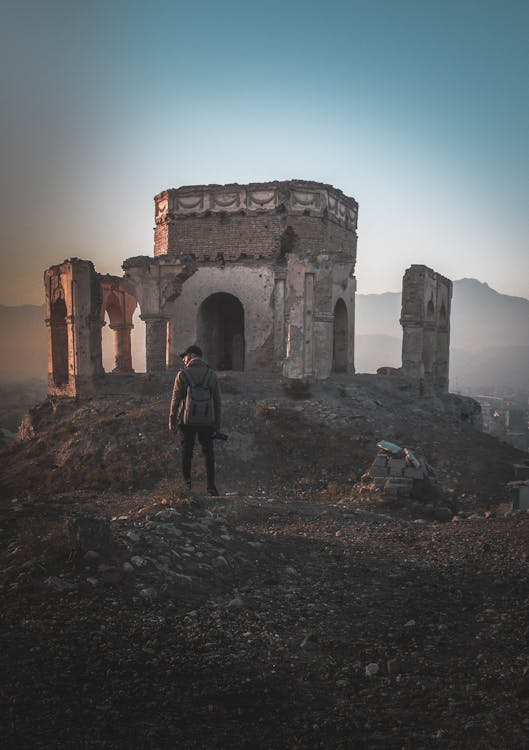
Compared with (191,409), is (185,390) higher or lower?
higher

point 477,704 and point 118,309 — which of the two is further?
point 118,309

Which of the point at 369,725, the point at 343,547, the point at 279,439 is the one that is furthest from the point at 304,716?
the point at 279,439

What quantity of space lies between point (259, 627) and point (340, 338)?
1758cm

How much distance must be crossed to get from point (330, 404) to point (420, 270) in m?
7.06

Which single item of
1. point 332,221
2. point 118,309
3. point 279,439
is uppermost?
point 332,221

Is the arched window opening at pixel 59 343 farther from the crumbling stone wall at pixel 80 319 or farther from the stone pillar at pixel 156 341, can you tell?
the stone pillar at pixel 156 341

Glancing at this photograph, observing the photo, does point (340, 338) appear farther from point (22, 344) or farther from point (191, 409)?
point (22, 344)

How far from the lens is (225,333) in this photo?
22.3m

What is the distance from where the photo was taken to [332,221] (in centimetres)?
2000

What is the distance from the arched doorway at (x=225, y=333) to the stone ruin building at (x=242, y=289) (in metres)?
0.12

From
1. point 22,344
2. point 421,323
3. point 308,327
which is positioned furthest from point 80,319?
point 22,344

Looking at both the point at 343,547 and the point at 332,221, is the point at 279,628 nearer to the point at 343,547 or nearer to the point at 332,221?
the point at 343,547

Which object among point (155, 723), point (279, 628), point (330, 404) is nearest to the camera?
point (155, 723)

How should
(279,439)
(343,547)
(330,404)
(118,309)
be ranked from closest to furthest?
(343,547) → (279,439) → (330,404) → (118,309)
